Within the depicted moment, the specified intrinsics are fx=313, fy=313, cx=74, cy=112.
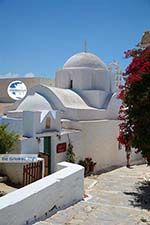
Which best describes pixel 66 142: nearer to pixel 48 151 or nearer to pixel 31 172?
pixel 48 151

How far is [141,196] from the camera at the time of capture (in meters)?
10.2

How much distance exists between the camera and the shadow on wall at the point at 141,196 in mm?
9052

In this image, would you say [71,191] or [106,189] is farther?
[106,189]

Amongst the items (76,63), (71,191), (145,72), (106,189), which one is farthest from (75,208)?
(76,63)

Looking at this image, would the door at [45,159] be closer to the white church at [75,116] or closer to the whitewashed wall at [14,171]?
the white church at [75,116]

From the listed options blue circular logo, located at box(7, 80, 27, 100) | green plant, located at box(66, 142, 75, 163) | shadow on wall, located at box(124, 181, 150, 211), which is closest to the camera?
shadow on wall, located at box(124, 181, 150, 211)

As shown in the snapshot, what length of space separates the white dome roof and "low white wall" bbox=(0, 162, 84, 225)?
1542cm

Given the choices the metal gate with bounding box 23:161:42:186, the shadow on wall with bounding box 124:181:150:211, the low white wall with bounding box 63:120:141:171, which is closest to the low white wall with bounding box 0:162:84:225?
the shadow on wall with bounding box 124:181:150:211

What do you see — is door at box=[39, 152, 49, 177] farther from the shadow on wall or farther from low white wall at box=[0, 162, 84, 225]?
low white wall at box=[0, 162, 84, 225]

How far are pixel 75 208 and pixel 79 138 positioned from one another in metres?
10.3

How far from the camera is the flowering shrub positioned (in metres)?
9.61

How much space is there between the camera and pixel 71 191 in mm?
8086

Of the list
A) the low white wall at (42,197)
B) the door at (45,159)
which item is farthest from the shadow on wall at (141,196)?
the door at (45,159)

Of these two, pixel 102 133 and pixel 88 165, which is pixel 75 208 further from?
pixel 102 133
